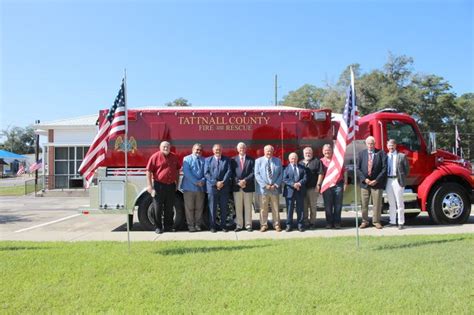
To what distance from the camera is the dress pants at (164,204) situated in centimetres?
1010

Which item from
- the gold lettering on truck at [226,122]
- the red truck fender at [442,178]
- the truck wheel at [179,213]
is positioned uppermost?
the gold lettering on truck at [226,122]

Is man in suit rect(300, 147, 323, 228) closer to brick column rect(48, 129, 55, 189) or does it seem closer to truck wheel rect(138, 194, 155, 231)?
truck wheel rect(138, 194, 155, 231)

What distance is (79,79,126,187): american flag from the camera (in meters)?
8.34

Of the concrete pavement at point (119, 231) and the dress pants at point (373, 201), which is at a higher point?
the dress pants at point (373, 201)

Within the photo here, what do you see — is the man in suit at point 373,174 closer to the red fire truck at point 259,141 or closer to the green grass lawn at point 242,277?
the red fire truck at point 259,141

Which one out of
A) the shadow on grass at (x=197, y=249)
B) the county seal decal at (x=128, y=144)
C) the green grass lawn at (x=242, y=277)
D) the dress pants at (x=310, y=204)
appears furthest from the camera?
the county seal decal at (x=128, y=144)

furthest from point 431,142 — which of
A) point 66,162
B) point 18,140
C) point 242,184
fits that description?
point 18,140

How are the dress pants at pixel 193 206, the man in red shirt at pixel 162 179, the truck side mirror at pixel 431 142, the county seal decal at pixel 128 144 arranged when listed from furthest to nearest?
the truck side mirror at pixel 431 142 → the county seal decal at pixel 128 144 → the dress pants at pixel 193 206 → the man in red shirt at pixel 162 179

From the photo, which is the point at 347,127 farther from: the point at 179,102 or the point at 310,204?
the point at 179,102

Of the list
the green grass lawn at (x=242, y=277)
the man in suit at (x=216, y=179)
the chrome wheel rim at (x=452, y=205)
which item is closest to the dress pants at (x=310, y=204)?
the man in suit at (x=216, y=179)

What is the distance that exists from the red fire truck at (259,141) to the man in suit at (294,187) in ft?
2.16

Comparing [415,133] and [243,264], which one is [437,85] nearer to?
[415,133]

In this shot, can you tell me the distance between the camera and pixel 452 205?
11.1 m

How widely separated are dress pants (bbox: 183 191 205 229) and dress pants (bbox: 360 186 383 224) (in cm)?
383
